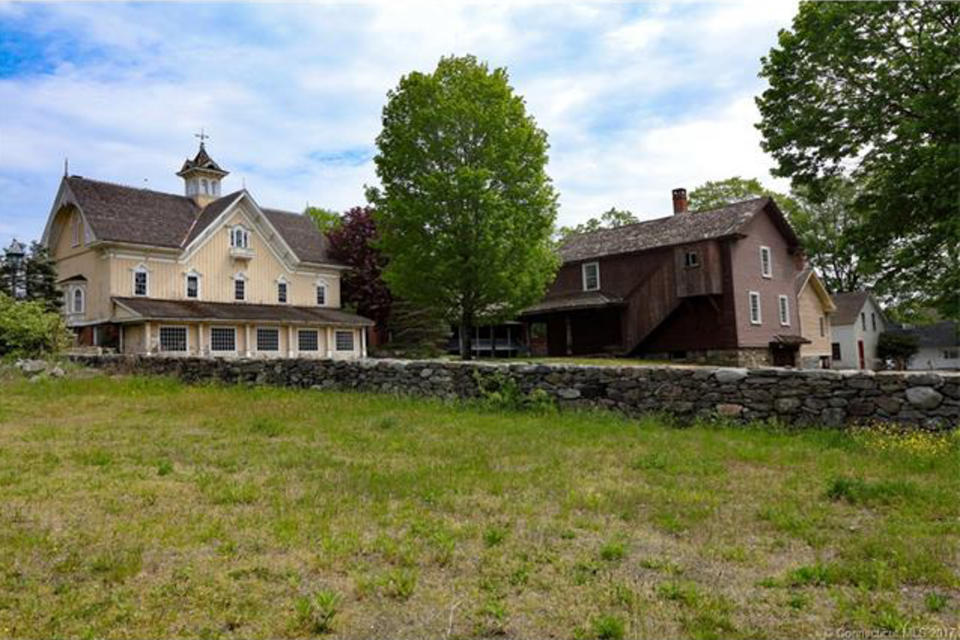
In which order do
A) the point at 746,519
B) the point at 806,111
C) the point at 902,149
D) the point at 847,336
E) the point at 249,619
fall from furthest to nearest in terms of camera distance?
the point at 847,336 → the point at 806,111 → the point at 902,149 → the point at 746,519 → the point at 249,619

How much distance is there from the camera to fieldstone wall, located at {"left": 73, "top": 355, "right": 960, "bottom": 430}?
28.1 ft

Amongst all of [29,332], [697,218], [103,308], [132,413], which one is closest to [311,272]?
[103,308]

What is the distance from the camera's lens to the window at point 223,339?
33.6m

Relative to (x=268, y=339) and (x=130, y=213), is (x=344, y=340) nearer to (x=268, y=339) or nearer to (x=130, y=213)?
(x=268, y=339)

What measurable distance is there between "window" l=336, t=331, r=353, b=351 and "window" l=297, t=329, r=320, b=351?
1.52 meters

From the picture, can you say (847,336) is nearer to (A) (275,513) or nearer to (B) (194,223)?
(B) (194,223)

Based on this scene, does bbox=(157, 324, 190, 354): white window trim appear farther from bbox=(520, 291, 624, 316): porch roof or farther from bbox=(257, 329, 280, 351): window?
bbox=(520, 291, 624, 316): porch roof

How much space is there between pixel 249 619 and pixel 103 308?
33588mm

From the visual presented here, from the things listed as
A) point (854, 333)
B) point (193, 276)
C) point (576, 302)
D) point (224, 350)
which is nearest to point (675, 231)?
point (576, 302)

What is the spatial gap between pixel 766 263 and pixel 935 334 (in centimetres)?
3204

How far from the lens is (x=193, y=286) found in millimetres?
35469

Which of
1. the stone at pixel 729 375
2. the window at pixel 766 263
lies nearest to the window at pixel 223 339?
the window at pixel 766 263

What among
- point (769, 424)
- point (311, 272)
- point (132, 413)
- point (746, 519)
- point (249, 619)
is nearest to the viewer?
point (249, 619)

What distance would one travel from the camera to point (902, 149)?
17297 millimetres
